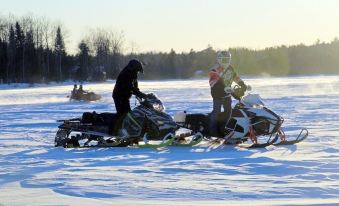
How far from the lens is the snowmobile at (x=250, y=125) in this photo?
30.1 ft

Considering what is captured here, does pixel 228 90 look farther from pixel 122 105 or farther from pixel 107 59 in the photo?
pixel 107 59

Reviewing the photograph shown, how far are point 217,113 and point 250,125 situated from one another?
64 centimetres

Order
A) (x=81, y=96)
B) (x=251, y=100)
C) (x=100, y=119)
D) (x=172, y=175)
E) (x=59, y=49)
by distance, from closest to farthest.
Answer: (x=172, y=175), (x=251, y=100), (x=100, y=119), (x=81, y=96), (x=59, y=49)

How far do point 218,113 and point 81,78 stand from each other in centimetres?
6945

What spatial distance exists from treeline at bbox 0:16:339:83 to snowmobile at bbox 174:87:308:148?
62.8m

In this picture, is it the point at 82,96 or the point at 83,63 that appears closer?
the point at 82,96

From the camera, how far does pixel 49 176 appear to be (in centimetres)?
636

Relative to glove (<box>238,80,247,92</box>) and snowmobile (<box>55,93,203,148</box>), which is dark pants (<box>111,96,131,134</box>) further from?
glove (<box>238,80,247,92</box>)

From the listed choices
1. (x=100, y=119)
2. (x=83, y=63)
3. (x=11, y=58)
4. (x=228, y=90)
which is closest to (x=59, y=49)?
(x=83, y=63)

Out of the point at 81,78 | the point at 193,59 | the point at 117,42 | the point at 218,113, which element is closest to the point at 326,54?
the point at 193,59

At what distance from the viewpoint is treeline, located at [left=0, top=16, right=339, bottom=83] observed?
2911 inches

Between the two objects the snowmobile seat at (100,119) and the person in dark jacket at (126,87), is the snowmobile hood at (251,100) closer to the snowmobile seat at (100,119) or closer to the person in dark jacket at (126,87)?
the person in dark jacket at (126,87)

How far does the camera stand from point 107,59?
94812 millimetres

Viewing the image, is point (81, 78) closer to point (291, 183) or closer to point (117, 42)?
point (117, 42)
